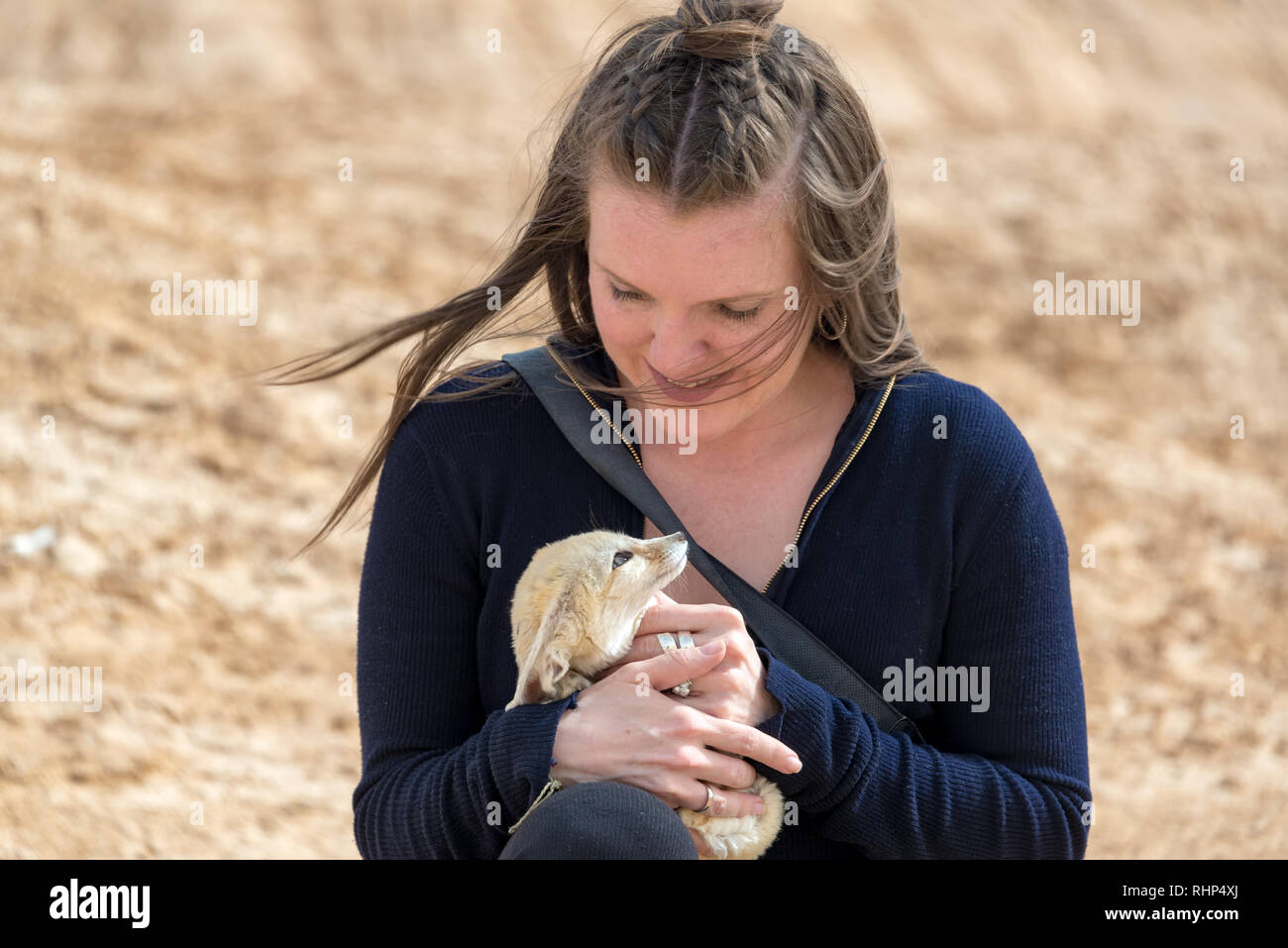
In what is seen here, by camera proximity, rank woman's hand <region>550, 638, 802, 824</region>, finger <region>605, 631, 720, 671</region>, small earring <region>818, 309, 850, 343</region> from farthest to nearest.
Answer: small earring <region>818, 309, 850, 343</region>
finger <region>605, 631, 720, 671</region>
woman's hand <region>550, 638, 802, 824</region>

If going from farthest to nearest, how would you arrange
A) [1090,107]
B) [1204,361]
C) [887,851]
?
[1090,107] < [1204,361] < [887,851]

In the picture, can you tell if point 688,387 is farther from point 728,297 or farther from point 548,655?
point 548,655

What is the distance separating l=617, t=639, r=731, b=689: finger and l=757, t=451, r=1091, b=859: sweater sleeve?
0.13 meters

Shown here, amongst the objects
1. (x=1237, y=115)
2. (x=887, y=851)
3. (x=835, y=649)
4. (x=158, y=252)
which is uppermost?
(x=1237, y=115)

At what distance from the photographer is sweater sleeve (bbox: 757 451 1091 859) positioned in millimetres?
2584

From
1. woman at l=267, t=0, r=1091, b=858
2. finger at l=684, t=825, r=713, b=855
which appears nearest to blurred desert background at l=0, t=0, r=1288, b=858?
woman at l=267, t=0, r=1091, b=858

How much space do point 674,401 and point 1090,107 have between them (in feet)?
48.9

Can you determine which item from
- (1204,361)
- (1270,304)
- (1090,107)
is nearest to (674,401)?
(1204,361)

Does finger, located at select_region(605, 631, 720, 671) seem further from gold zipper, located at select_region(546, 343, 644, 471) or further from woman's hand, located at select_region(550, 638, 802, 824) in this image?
gold zipper, located at select_region(546, 343, 644, 471)

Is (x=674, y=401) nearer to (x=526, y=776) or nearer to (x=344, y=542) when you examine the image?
(x=526, y=776)

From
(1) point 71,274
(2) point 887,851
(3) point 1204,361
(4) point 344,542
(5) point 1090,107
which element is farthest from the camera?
(5) point 1090,107

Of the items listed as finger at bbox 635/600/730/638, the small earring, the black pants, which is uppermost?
the small earring

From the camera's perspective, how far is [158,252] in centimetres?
1026

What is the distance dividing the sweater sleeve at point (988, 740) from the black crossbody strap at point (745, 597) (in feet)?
0.28
